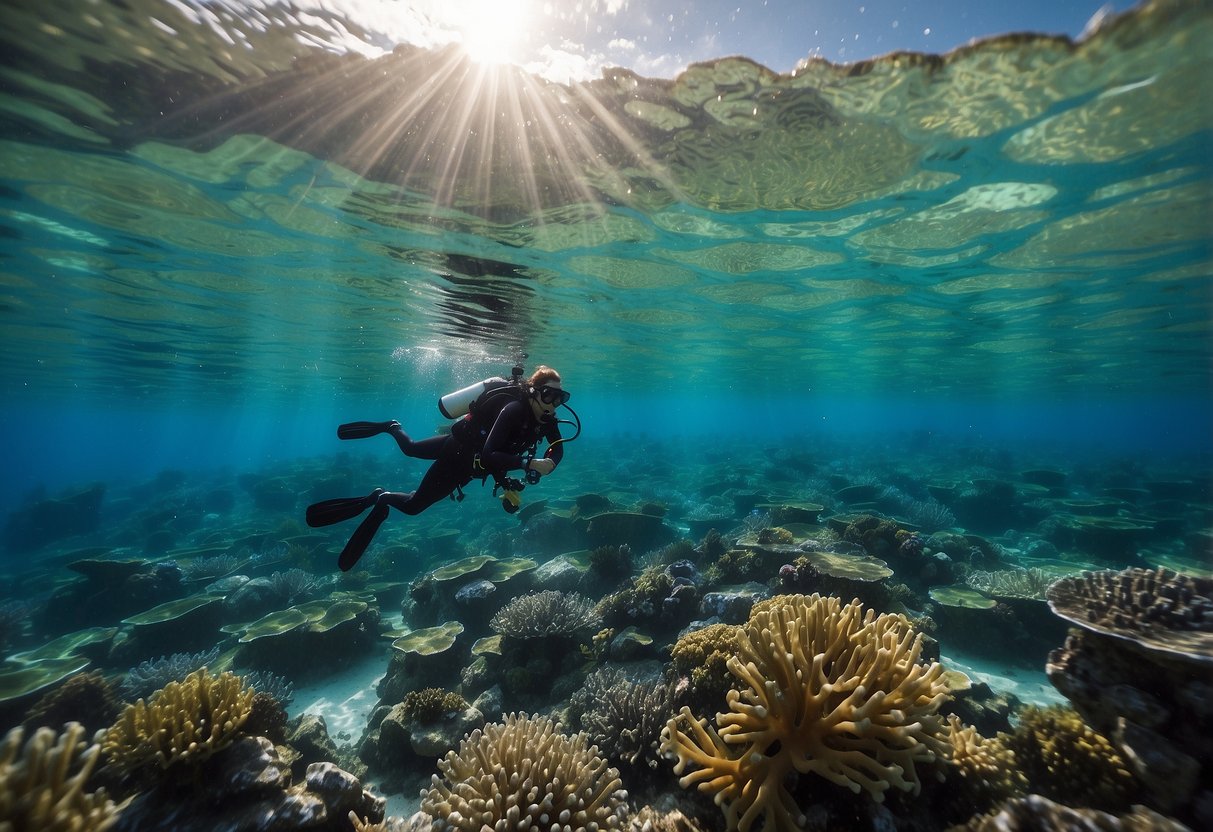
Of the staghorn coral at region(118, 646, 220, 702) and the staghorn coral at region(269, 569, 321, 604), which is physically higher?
the staghorn coral at region(118, 646, 220, 702)

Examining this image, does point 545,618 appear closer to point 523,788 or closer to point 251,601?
point 523,788

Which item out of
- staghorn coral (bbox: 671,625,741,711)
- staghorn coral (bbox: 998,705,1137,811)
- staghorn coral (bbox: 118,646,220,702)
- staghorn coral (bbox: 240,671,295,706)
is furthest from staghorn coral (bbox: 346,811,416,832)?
staghorn coral (bbox: 118,646,220,702)

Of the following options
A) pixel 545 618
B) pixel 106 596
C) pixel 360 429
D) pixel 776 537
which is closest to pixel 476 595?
pixel 545 618

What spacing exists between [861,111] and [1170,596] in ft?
23.6

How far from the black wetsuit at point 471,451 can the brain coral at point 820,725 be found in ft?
12.0

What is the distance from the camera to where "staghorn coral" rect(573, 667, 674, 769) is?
14.8 feet

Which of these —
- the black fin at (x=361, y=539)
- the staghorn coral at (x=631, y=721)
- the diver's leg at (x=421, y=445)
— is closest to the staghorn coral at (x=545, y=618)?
the staghorn coral at (x=631, y=721)

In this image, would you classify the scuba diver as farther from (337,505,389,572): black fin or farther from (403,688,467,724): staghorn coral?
(403,688,467,724): staghorn coral

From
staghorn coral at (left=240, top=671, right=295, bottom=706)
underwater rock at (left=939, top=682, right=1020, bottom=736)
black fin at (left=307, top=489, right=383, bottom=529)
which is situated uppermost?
black fin at (left=307, top=489, right=383, bottom=529)

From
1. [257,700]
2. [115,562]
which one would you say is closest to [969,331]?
[257,700]

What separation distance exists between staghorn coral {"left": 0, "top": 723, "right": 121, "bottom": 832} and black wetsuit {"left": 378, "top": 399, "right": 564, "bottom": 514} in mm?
3824

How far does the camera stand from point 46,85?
669 centimetres

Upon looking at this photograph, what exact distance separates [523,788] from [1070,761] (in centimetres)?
388

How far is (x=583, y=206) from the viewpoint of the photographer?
10375 millimetres
